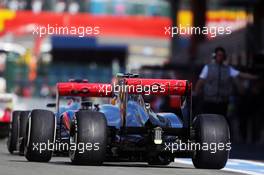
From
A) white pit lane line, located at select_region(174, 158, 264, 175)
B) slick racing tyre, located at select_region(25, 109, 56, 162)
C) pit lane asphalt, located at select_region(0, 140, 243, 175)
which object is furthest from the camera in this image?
white pit lane line, located at select_region(174, 158, 264, 175)

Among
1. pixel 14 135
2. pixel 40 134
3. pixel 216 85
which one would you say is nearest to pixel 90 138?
pixel 40 134

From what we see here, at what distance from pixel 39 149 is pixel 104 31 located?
6751cm

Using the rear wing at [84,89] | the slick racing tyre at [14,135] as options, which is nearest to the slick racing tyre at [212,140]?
the rear wing at [84,89]

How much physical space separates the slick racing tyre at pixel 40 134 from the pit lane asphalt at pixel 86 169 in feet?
0.51

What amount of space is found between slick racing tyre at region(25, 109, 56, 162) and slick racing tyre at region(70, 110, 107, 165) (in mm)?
766

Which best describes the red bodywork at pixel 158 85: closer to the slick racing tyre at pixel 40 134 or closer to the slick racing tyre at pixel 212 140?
the slick racing tyre at pixel 212 140

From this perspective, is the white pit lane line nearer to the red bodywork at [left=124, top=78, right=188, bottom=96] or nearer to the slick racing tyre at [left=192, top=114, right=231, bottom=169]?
the slick racing tyre at [left=192, top=114, right=231, bottom=169]

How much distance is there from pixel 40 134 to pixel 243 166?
3.29 metres

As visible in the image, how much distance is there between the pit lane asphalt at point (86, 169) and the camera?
12.1 m

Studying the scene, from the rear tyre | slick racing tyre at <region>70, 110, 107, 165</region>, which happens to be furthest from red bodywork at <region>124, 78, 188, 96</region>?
the rear tyre

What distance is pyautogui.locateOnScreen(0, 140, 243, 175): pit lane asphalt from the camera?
12.1 metres

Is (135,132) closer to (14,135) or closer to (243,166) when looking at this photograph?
(243,166)

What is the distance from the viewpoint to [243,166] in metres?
15.6

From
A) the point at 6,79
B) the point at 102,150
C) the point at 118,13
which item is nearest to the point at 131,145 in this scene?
the point at 102,150
